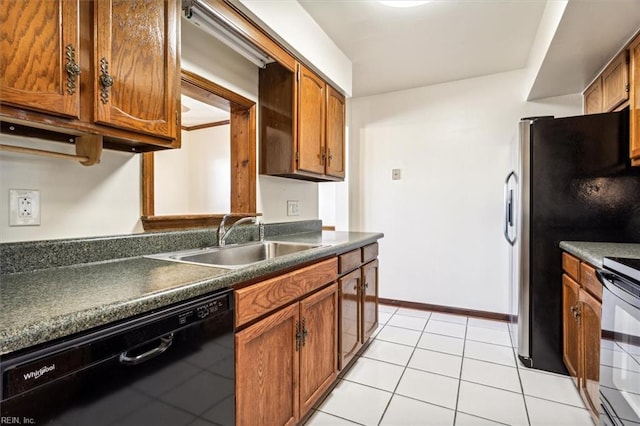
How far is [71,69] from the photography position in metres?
0.92

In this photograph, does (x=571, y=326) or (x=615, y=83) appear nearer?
(x=571, y=326)

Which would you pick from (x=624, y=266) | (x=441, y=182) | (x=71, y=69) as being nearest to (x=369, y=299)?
(x=624, y=266)

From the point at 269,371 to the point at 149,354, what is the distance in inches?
22.4

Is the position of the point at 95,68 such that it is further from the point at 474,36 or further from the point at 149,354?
the point at 474,36

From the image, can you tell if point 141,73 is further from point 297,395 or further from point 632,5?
point 632,5

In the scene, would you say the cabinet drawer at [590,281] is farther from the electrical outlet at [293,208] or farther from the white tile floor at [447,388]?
the electrical outlet at [293,208]

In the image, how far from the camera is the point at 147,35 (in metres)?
1.13

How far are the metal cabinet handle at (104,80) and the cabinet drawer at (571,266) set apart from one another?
7.65 ft

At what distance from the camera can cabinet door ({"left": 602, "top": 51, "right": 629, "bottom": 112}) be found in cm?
189

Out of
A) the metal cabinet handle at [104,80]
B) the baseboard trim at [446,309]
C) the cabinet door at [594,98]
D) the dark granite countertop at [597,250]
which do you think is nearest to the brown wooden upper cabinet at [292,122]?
the metal cabinet handle at [104,80]

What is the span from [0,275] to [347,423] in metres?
1.57

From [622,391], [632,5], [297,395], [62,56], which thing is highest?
[632,5]

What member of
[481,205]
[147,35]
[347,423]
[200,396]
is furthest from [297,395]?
[481,205]

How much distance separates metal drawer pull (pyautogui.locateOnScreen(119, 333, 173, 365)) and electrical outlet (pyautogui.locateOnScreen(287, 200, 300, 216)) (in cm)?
171
